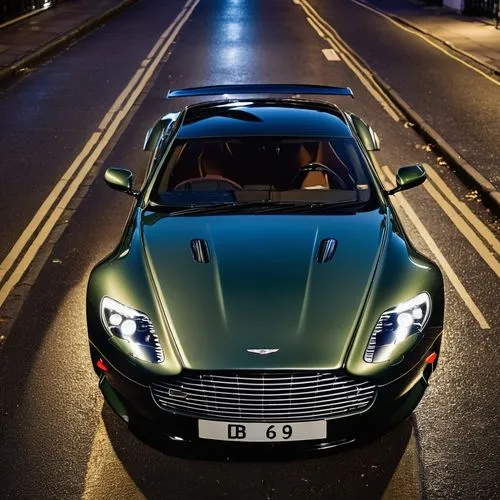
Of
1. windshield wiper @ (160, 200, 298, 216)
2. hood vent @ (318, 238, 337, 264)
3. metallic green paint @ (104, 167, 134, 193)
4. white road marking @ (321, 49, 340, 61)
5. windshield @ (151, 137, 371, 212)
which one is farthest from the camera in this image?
white road marking @ (321, 49, 340, 61)

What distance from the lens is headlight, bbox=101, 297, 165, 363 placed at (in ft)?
15.8

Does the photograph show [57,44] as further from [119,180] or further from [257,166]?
[257,166]

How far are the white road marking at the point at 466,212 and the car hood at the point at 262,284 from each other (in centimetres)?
339

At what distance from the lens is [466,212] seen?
1012 cm

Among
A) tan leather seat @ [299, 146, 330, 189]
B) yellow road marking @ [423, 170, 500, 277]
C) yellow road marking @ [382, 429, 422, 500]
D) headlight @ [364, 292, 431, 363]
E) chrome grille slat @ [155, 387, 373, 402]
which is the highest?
tan leather seat @ [299, 146, 330, 189]

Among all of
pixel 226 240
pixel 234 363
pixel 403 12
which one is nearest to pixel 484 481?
pixel 234 363

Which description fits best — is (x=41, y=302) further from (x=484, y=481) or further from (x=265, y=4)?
(x=265, y=4)

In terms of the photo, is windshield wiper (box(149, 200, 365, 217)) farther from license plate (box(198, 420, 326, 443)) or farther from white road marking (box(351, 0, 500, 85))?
white road marking (box(351, 0, 500, 85))

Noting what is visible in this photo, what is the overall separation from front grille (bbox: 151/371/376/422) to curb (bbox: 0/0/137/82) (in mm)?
16127

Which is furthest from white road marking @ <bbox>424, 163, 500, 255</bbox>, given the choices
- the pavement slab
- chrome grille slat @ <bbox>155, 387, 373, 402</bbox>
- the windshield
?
the pavement slab

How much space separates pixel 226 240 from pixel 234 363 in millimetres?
1247

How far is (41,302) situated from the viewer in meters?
7.47

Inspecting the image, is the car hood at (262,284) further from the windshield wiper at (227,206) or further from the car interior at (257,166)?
the car interior at (257,166)

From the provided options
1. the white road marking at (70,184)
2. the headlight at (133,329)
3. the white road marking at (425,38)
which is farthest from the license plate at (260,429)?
the white road marking at (425,38)
